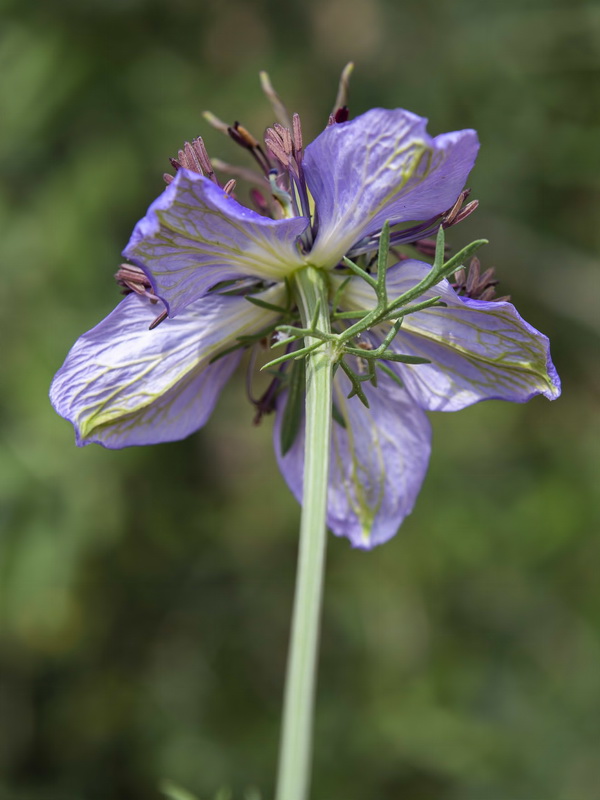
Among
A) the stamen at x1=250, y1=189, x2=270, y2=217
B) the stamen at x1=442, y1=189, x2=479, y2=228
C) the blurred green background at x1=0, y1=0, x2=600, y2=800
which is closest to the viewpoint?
the stamen at x1=442, y1=189, x2=479, y2=228

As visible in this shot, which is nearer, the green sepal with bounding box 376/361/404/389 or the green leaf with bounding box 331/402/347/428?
the green sepal with bounding box 376/361/404/389

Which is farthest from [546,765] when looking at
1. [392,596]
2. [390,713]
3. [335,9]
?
[335,9]

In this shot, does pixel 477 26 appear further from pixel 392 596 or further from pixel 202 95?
pixel 392 596

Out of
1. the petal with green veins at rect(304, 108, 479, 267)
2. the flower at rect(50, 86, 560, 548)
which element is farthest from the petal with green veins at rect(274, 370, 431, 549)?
the petal with green veins at rect(304, 108, 479, 267)

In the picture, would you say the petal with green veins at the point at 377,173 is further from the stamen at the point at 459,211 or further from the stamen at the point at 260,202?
the stamen at the point at 260,202

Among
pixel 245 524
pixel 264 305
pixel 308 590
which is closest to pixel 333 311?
pixel 264 305

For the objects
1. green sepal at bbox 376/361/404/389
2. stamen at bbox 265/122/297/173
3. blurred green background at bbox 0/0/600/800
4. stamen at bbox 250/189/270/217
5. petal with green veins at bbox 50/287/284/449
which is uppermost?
stamen at bbox 265/122/297/173

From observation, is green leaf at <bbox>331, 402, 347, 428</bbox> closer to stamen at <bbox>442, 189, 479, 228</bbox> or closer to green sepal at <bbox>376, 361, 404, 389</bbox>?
green sepal at <bbox>376, 361, 404, 389</bbox>
